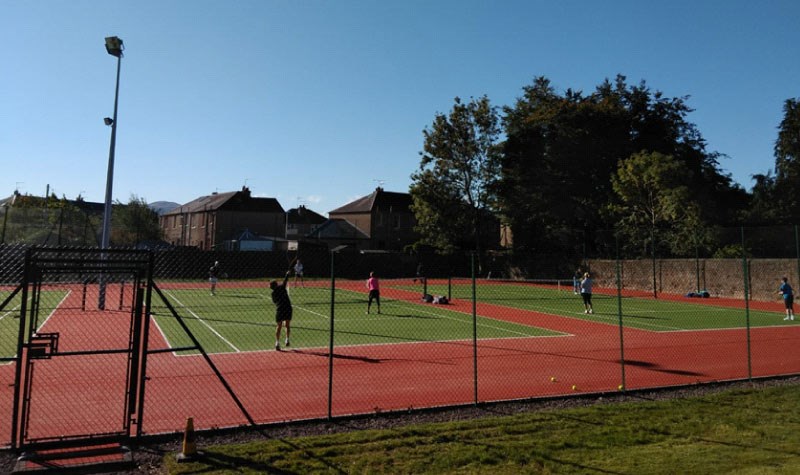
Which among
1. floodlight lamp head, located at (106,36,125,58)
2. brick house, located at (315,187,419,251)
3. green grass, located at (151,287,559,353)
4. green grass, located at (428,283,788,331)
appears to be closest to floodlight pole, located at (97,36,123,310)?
floodlight lamp head, located at (106,36,125,58)

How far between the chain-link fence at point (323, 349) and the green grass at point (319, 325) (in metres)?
0.10

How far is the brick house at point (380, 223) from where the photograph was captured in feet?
213

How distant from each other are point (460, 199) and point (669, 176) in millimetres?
20543

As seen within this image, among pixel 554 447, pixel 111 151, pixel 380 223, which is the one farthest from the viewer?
pixel 380 223

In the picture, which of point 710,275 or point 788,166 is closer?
point 710,275

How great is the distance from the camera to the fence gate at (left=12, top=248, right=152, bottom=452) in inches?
248

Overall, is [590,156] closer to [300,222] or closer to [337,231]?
[337,231]

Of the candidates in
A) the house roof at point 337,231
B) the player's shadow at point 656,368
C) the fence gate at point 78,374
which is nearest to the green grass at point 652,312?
the player's shadow at point 656,368

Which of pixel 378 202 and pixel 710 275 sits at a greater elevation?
pixel 378 202

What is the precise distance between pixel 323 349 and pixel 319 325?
4394 millimetres

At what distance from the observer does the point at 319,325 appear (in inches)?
701

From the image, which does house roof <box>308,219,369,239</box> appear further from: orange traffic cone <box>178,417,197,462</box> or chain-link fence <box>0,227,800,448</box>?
orange traffic cone <box>178,417,197,462</box>

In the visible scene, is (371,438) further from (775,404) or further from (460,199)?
(460,199)

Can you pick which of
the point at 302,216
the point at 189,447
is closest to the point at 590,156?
the point at 302,216
